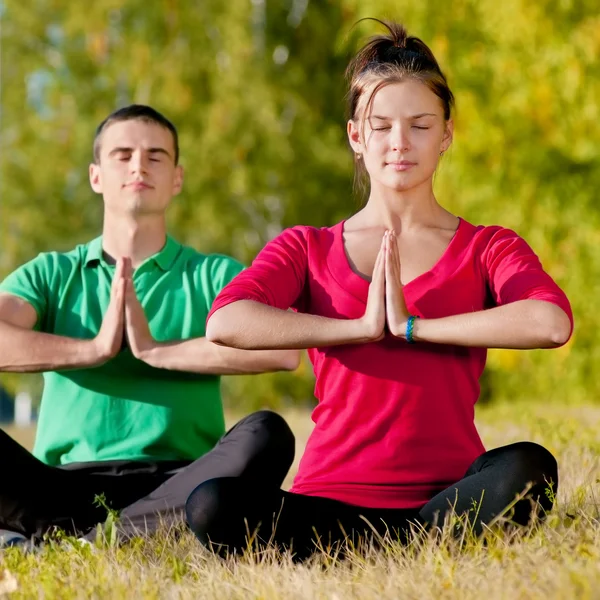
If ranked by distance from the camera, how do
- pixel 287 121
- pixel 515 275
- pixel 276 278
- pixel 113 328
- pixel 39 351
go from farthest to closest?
pixel 287 121 < pixel 39 351 < pixel 113 328 < pixel 276 278 < pixel 515 275

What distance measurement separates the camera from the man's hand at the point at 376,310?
127 inches

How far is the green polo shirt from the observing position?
4.48 meters

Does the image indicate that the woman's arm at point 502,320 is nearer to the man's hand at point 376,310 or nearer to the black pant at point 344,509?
the man's hand at point 376,310

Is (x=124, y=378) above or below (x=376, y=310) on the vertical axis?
below

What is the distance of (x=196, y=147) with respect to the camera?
17.1 m

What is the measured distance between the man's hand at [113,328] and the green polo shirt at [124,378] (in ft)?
1.09

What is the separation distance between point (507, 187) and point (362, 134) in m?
8.39

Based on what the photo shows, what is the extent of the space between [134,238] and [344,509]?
182 centimetres

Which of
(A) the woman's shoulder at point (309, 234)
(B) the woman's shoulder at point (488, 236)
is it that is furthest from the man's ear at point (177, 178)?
(B) the woman's shoulder at point (488, 236)

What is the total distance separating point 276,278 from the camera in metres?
3.48

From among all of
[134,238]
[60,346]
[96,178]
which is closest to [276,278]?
[60,346]

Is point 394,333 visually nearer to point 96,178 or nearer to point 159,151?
point 159,151

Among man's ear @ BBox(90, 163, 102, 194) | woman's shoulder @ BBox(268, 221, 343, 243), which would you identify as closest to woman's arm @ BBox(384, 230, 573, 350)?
woman's shoulder @ BBox(268, 221, 343, 243)

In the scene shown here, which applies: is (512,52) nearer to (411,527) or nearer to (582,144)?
(582,144)
